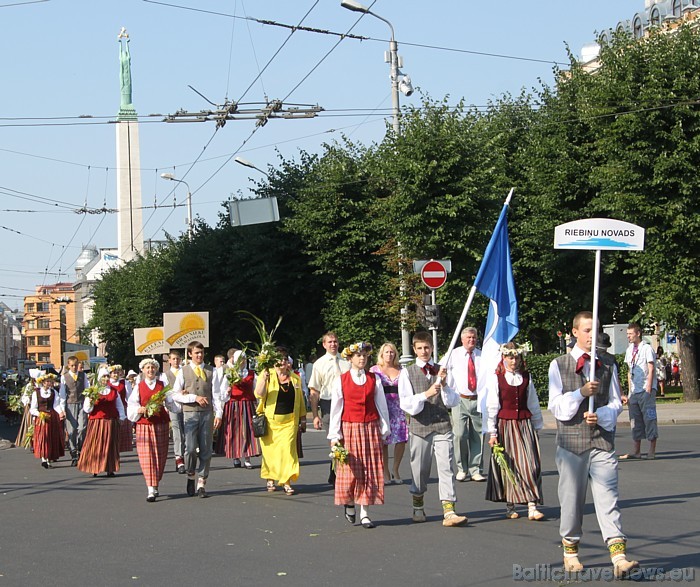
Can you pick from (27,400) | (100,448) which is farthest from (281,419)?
(27,400)

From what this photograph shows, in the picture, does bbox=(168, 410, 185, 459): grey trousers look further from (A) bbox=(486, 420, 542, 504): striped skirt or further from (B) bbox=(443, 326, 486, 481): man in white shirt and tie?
(A) bbox=(486, 420, 542, 504): striped skirt

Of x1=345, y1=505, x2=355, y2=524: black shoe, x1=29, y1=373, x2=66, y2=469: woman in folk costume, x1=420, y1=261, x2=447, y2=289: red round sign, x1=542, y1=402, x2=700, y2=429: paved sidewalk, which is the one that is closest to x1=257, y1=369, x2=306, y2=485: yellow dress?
x1=345, y1=505, x2=355, y2=524: black shoe

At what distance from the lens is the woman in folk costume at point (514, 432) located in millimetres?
10281

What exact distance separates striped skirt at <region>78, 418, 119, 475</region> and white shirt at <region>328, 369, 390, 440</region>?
23.0ft

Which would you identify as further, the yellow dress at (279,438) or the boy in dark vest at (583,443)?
the yellow dress at (279,438)

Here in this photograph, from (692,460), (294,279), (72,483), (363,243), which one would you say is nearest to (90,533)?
(72,483)

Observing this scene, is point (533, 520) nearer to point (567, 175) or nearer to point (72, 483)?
point (72, 483)

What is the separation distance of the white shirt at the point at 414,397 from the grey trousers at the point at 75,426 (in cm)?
1174

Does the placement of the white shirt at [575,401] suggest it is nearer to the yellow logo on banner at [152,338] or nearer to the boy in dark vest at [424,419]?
the boy in dark vest at [424,419]

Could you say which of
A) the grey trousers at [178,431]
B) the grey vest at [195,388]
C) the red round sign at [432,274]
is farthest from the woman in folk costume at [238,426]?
the red round sign at [432,274]

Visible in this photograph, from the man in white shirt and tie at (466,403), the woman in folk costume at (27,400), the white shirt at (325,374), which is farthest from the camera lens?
the woman in folk costume at (27,400)

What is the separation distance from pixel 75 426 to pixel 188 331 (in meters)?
14.1

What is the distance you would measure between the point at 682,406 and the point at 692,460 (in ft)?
43.7

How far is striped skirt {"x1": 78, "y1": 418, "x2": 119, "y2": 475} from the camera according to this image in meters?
16.6
